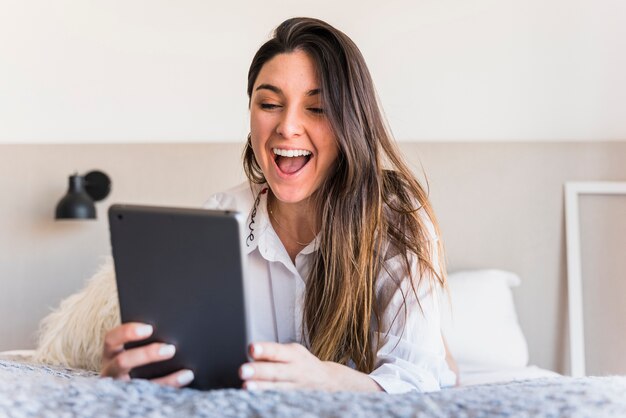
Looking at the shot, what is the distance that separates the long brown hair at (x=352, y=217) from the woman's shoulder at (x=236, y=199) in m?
0.18

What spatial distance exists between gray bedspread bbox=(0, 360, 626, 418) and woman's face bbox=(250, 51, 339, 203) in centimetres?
76

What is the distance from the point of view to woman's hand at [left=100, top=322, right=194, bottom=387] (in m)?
0.94

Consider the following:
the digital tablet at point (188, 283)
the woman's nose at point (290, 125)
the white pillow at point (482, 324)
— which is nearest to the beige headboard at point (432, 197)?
the white pillow at point (482, 324)

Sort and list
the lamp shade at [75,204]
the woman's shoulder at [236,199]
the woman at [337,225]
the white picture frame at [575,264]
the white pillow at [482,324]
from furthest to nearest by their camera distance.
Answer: the white picture frame at [575,264] → the lamp shade at [75,204] → the white pillow at [482,324] → the woman's shoulder at [236,199] → the woman at [337,225]

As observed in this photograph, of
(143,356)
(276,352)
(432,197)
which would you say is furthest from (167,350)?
(432,197)

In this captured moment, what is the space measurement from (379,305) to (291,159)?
0.34 metres

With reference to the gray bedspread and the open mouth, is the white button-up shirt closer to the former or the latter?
the open mouth

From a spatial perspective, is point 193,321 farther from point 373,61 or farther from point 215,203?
point 373,61

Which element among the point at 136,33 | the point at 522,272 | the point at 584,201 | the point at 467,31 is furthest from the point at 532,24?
the point at 136,33

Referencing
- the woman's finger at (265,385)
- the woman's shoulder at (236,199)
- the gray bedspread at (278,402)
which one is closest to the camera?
the gray bedspread at (278,402)

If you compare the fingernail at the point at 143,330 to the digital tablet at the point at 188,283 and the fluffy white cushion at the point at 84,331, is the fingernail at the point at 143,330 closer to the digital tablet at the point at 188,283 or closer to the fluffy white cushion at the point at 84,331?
the digital tablet at the point at 188,283

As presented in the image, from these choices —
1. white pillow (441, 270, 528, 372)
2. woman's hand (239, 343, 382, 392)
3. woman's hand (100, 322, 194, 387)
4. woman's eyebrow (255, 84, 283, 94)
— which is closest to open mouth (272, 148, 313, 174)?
woman's eyebrow (255, 84, 283, 94)

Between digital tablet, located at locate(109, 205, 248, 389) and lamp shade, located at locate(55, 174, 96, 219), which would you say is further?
lamp shade, located at locate(55, 174, 96, 219)

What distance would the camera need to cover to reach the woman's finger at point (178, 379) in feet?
3.07
